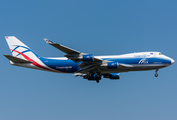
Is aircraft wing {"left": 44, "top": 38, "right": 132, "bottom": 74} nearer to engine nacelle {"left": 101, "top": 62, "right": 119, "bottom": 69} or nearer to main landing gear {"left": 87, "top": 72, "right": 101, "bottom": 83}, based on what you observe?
engine nacelle {"left": 101, "top": 62, "right": 119, "bottom": 69}

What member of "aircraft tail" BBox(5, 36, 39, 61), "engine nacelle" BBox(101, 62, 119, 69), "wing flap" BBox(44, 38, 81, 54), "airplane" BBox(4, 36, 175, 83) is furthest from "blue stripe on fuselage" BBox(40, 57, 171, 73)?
"wing flap" BBox(44, 38, 81, 54)

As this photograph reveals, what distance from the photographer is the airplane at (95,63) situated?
43.4 m

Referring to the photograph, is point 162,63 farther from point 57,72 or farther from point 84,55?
point 57,72

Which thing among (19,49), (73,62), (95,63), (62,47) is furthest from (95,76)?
(19,49)

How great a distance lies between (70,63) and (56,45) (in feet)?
29.0

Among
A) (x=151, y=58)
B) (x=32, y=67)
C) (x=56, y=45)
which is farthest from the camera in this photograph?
(x=32, y=67)

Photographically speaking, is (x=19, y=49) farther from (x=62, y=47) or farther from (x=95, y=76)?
(x=95, y=76)

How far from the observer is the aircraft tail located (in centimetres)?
4988

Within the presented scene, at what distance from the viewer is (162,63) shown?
45.5 meters

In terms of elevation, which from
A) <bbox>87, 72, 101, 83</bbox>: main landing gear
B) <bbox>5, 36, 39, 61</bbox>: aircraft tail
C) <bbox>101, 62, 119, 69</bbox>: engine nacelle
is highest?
<bbox>5, 36, 39, 61</bbox>: aircraft tail

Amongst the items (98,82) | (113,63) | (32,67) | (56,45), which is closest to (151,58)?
(113,63)

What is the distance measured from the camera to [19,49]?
50.7 metres

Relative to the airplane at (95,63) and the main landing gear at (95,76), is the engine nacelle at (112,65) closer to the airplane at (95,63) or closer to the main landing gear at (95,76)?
the airplane at (95,63)

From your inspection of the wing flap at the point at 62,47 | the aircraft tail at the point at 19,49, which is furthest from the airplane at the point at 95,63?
the wing flap at the point at 62,47
